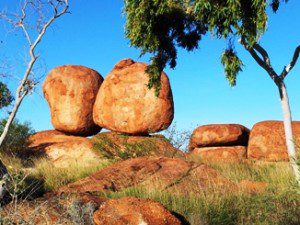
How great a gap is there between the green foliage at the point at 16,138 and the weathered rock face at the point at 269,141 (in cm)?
1230

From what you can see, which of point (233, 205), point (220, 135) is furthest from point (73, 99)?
point (233, 205)

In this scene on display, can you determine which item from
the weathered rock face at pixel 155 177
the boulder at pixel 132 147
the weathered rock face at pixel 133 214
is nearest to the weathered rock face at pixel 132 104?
the boulder at pixel 132 147

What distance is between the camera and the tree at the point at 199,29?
48.0 ft

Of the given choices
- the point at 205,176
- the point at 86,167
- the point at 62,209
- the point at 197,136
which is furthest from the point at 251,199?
the point at 197,136

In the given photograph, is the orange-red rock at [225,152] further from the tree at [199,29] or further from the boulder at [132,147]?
the tree at [199,29]

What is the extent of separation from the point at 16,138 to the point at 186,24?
13.0m

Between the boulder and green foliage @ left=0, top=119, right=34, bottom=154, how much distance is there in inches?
246

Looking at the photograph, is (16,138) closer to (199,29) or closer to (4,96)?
(4,96)

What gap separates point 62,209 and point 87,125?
19434 millimetres

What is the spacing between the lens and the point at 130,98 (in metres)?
25.0

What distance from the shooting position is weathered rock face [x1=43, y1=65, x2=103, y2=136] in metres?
27.5

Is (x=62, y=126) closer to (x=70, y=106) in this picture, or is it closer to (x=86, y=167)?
(x=70, y=106)

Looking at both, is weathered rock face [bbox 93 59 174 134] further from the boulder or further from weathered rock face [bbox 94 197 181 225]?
weathered rock face [bbox 94 197 181 225]

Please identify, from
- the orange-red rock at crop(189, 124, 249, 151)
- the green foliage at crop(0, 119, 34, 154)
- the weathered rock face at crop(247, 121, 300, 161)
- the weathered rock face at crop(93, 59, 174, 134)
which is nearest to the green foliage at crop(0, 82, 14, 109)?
the green foliage at crop(0, 119, 34, 154)
